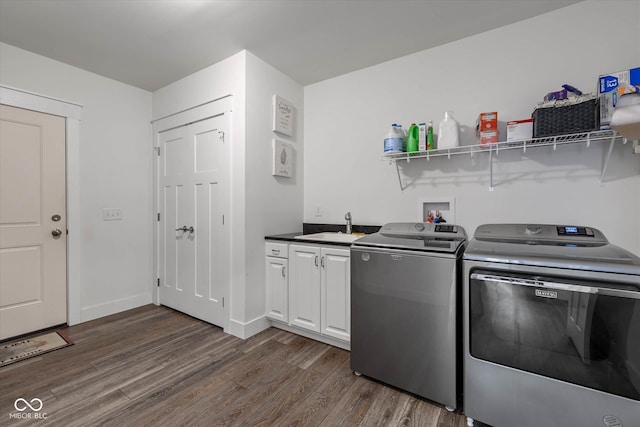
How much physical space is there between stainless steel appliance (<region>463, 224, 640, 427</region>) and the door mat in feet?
9.80

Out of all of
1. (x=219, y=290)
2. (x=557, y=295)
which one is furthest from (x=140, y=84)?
(x=557, y=295)

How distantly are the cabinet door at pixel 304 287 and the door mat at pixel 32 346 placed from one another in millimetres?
1846

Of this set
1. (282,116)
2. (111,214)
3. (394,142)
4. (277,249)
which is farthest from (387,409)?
(111,214)

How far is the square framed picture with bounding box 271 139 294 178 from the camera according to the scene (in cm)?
266

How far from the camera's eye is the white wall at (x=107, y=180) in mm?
2629

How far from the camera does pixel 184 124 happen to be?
9.48 feet

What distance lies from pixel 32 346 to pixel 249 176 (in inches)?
85.9

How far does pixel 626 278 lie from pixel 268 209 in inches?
90.9

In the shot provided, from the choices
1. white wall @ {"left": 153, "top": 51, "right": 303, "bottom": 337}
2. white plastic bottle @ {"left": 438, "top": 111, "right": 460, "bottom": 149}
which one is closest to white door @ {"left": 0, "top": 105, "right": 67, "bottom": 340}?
white wall @ {"left": 153, "top": 51, "right": 303, "bottom": 337}

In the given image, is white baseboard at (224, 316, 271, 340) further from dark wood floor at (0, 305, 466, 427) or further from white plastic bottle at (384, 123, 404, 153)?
white plastic bottle at (384, 123, 404, 153)

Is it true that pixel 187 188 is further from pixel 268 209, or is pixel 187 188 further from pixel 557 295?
pixel 557 295

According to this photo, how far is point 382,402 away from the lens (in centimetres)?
163

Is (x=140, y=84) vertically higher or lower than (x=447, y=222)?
higher

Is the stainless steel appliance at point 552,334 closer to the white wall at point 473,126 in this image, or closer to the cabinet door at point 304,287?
the white wall at point 473,126
